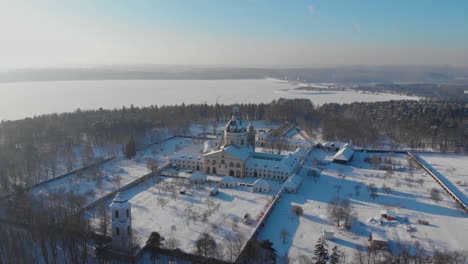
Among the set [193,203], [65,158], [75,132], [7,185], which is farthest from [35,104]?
[193,203]

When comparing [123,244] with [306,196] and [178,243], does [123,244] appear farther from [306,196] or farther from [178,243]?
[306,196]

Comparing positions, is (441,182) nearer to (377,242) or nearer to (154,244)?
(377,242)

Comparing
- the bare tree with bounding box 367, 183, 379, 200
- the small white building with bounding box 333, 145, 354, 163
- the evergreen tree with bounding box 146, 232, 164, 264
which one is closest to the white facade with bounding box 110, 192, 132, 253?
the evergreen tree with bounding box 146, 232, 164, 264

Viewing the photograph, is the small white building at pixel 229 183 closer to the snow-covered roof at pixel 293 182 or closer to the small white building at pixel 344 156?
the snow-covered roof at pixel 293 182

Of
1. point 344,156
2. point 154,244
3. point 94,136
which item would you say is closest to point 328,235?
point 154,244

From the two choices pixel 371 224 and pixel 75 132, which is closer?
pixel 371 224

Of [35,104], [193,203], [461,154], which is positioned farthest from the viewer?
[35,104]
